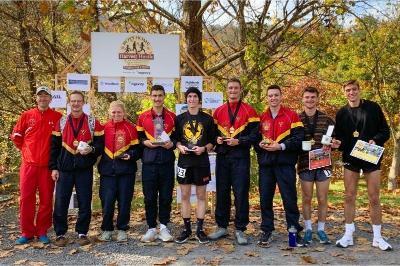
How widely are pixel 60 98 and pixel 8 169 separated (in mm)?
9215

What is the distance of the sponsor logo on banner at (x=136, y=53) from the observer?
733 centimetres

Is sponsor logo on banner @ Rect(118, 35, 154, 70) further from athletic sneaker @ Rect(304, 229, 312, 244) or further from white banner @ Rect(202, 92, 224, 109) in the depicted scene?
athletic sneaker @ Rect(304, 229, 312, 244)

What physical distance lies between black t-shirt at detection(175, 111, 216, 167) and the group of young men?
0.04 feet

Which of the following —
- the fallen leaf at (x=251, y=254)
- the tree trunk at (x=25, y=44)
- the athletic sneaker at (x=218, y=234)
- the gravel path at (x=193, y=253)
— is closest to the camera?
the gravel path at (x=193, y=253)

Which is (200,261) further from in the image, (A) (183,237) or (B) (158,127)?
(B) (158,127)

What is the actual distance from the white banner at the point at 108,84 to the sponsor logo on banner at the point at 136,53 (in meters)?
0.28

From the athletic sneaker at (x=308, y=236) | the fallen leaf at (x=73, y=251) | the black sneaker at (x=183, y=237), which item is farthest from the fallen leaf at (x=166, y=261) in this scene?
the athletic sneaker at (x=308, y=236)

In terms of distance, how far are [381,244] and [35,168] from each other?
4.50m

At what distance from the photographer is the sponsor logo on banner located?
733cm

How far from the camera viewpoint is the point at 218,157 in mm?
5828

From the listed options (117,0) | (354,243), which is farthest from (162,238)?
(117,0)

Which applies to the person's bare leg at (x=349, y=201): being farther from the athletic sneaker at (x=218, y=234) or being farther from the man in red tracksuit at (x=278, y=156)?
the athletic sneaker at (x=218, y=234)

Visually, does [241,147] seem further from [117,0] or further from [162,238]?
[117,0]

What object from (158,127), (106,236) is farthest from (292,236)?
(106,236)
